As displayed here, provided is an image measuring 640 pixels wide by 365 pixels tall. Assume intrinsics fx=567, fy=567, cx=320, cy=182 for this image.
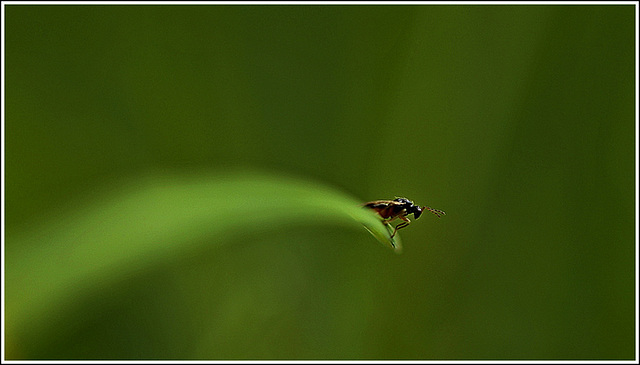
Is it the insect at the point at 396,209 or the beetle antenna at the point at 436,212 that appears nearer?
the insect at the point at 396,209

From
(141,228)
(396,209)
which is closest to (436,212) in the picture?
(396,209)

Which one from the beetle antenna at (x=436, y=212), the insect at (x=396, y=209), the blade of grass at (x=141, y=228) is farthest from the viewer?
the beetle antenna at (x=436, y=212)

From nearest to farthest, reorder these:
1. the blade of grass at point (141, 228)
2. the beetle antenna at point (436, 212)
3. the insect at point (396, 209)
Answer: the blade of grass at point (141, 228)
the insect at point (396, 209)
the beetle antenna at point (436, 212)

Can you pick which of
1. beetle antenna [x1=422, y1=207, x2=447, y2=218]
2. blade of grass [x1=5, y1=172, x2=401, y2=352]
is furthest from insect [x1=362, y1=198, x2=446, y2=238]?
blade of grass [x1=5, y1=172, x2=401, y2=352]

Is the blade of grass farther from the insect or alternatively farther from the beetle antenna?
the beetle antenna

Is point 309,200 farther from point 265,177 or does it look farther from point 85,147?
point 85,147

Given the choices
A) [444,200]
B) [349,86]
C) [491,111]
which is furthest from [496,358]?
[349,86]

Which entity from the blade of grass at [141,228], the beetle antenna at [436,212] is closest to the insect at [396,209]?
the beetle antenna at [436,212]

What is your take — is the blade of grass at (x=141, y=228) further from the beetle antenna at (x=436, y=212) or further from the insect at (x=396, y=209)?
the beetle antenna at (x=436, y=212)
